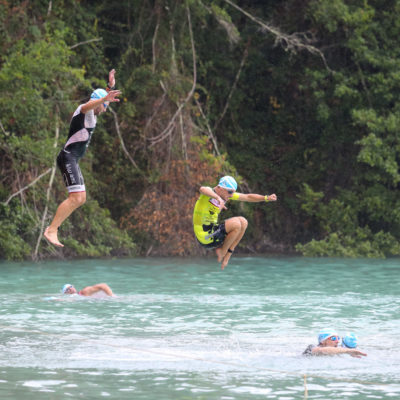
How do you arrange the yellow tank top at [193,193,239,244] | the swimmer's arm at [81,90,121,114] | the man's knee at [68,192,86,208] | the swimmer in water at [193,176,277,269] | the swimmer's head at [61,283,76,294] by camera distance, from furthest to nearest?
1. the swimmer's head at [61,283,76,294]
2. the yellow tank top at [193,193,239,244]
3. the swimmer in water at [193,176,277,269]
4. the man's knee at [68,192,86,208]
5. the swimmer's arm at [81,90,121,114]

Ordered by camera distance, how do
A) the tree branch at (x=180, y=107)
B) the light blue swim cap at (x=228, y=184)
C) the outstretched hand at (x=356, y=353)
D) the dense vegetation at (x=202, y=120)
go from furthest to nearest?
the tree branch at (x=180, y=107) < the dense vegetation at (x=202, y=120) < the light blue swim cap at (x=228, y=184) < the outstretched hand at (x=356, y=353)

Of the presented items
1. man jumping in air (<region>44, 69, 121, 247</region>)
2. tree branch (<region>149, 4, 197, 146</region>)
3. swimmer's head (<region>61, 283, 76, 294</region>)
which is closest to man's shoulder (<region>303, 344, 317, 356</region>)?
man jumping in air (<region>44, 69, 121, 247</region>)

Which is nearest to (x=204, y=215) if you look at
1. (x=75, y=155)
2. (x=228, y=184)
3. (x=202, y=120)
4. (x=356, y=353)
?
(x=228, y=184)

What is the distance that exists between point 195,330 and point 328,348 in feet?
12.0

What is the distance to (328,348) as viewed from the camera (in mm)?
14758

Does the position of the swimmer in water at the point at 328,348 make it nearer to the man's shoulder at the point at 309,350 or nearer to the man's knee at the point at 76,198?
the man's shoulder at the point at 309,350

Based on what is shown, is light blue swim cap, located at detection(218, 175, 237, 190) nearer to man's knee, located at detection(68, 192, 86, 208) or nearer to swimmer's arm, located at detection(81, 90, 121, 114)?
man's knee, located at detection(68, 192, 86, 208)

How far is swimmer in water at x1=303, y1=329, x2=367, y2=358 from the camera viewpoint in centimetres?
1472

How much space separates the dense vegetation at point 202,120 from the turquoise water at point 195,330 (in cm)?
198

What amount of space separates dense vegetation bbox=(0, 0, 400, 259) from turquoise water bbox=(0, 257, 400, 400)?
1.98 meters

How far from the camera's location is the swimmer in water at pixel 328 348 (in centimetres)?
1472

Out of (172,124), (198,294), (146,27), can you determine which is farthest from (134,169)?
(198,294)

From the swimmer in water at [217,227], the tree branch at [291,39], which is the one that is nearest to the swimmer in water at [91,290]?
the swimmer in water at [217,227]

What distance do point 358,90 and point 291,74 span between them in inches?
99.6
